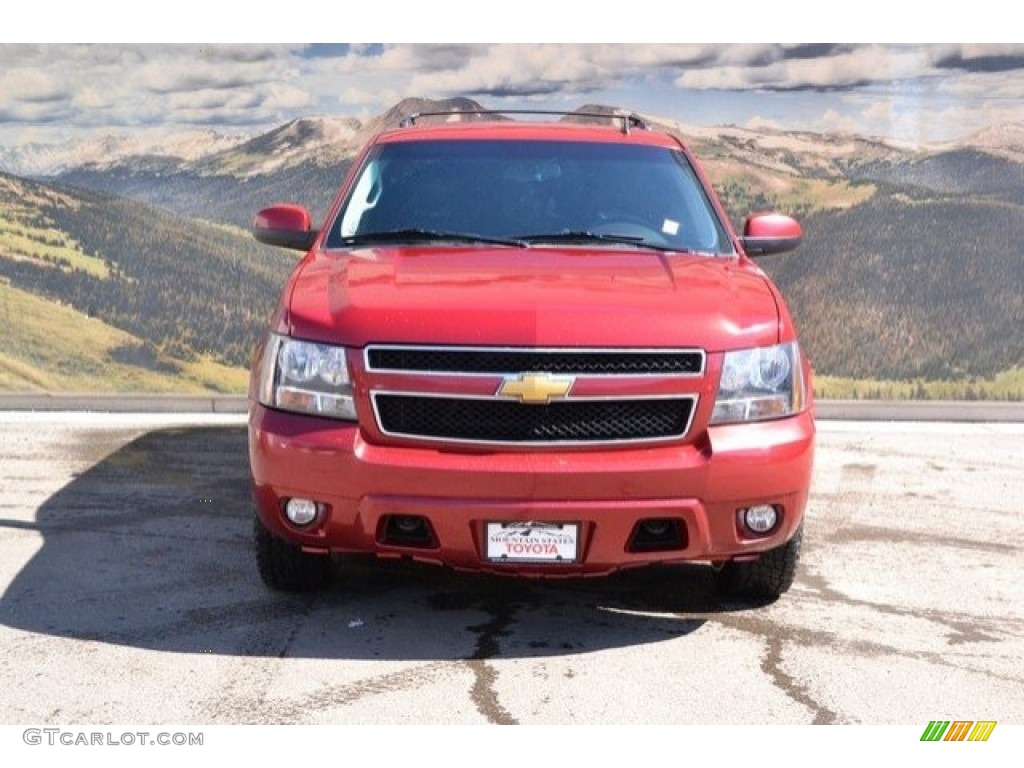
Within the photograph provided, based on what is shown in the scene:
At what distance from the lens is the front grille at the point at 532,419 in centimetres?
457

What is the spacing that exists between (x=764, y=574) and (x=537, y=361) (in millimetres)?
1302

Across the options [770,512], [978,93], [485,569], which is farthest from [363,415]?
[978,93]

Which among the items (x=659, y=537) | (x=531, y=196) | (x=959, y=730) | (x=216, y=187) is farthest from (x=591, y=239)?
(x=216, y=187)

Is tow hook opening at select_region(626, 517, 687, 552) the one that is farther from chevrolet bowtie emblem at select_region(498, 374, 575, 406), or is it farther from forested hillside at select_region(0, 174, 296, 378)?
forested hillside at select_region(0, 174, 296, 378)

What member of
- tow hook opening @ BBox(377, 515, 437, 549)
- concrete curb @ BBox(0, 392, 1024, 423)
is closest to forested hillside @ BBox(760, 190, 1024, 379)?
concrete curb @ BBox(0, 392, 1024, 423)

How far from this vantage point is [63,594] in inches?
211

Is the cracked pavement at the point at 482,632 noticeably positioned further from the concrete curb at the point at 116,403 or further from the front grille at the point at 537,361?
the concrete curb at the point at 116,403

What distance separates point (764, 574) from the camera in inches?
204

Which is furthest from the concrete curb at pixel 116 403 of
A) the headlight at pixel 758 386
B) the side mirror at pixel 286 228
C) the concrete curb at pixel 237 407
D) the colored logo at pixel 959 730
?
the colored logo at pixel 959 730

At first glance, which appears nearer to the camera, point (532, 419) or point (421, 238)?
point (532, 419)

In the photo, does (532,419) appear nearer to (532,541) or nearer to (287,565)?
(532,541)

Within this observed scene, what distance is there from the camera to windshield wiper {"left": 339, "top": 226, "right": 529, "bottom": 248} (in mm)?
5555

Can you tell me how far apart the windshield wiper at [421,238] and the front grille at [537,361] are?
3.40ft

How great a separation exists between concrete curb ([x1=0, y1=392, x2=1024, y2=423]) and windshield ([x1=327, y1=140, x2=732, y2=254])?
414 centimetres
